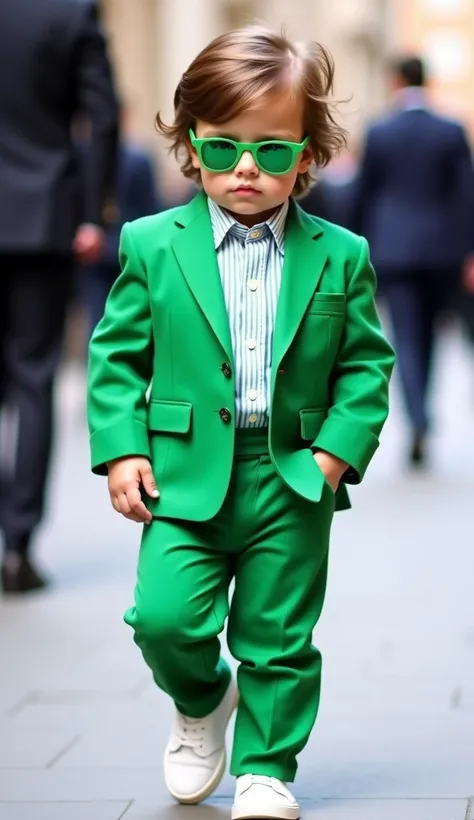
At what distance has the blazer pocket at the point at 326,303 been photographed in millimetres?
3523

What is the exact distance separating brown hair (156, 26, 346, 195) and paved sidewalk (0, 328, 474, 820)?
4.24ft

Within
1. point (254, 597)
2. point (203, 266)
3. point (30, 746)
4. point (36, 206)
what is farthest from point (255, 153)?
point (36, 206)

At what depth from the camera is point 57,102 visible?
6234 millimetres

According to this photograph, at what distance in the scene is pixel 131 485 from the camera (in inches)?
136

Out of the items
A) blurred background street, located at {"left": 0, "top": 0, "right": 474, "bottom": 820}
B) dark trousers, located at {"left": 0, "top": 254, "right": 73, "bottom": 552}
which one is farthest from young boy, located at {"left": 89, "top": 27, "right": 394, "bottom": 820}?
dark trousers, located at {"left": 0, "top": 254, "right": 73, "bottom": 552}

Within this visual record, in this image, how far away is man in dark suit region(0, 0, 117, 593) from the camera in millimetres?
6082

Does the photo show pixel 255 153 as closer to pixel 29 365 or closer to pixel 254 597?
pixel 254 597

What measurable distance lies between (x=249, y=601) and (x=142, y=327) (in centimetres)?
57

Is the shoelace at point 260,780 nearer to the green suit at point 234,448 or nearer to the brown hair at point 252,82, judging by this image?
the green suit at point 234,448

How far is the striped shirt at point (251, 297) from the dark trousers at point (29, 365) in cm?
259

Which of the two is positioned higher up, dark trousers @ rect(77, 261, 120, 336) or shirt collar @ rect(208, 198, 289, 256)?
dark trousers @ rect(77, 261, 120, 336)

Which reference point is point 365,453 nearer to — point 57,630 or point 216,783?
point 216,783

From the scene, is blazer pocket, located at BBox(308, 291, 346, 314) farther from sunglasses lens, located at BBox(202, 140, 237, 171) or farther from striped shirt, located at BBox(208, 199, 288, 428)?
sunglasses lens, located at BBox(202, 140, 237, 171)

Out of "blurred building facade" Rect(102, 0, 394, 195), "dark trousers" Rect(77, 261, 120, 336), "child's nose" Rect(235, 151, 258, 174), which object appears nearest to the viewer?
"child's nose" Rect(235, 151, 258, 174)
